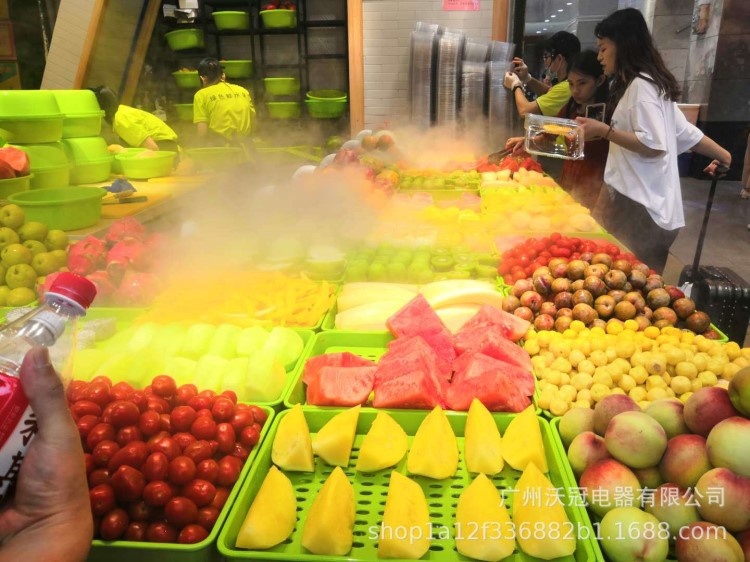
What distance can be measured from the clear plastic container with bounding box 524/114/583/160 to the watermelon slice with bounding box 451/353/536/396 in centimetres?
176

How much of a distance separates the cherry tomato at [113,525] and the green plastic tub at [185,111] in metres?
7.41

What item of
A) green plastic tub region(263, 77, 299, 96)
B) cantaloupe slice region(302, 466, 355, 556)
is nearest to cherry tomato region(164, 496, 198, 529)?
cantaloupe slice region(302, 466, 355, 556)

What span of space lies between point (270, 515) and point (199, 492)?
16cm

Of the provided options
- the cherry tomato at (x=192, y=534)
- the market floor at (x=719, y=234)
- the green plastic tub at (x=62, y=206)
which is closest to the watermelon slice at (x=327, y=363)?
the cherry tomato at (x=192, y=534)

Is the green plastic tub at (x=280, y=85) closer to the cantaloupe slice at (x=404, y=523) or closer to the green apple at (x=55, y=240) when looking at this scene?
the green apple at (x=55, y=240)

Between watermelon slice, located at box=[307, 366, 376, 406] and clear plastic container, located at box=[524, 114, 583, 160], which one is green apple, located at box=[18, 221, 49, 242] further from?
clear plastic container, located at box=[524, 114, 583, 160]

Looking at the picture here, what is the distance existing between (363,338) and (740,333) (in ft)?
7.65

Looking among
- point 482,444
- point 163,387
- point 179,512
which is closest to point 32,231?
point 163,387

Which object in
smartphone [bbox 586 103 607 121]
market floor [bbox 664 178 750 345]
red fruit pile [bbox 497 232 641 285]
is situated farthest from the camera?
market floor [bbox 664 178 750 345]

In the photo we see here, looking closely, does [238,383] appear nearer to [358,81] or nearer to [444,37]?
[444,37]

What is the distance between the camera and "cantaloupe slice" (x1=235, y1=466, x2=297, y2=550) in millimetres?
1141

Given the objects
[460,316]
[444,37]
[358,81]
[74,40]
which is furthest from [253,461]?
[74,40]

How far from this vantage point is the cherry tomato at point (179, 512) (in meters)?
1.14

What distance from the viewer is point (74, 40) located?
18.6ft
